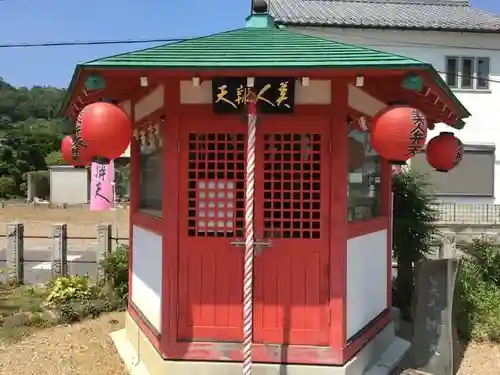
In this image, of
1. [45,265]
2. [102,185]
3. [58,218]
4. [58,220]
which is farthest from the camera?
[58,218]

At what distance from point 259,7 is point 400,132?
252 centimetres

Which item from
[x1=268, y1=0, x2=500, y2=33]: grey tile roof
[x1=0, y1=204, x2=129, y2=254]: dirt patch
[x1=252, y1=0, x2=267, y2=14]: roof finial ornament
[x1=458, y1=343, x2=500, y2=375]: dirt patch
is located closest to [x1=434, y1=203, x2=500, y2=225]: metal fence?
[x1=268, y1=0, x2=500, y2=33]: grey tile roof

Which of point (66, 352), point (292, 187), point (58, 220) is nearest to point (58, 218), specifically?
point (58, 220)

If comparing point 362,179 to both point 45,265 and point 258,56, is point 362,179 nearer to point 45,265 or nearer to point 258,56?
point 258,56

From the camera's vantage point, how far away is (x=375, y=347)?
5.88m

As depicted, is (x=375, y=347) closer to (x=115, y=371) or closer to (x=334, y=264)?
(x=334, y=264)

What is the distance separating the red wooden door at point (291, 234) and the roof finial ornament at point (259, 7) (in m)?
1.57

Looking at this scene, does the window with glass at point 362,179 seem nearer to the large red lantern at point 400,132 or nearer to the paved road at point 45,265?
the large red lantern at point 400,132

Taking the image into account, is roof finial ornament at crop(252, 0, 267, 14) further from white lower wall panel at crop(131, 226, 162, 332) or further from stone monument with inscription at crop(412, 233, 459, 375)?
stone monument with inscription at crop(412, 233, 459, 375)

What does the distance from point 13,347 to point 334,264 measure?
13.8ft

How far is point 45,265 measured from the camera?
A: 1497cm

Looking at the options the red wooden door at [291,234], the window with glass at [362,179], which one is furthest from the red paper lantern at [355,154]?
the red wooden door at [291,234]

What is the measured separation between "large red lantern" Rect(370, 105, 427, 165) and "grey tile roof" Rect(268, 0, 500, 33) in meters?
17.4

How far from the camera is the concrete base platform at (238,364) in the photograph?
5129 mm
